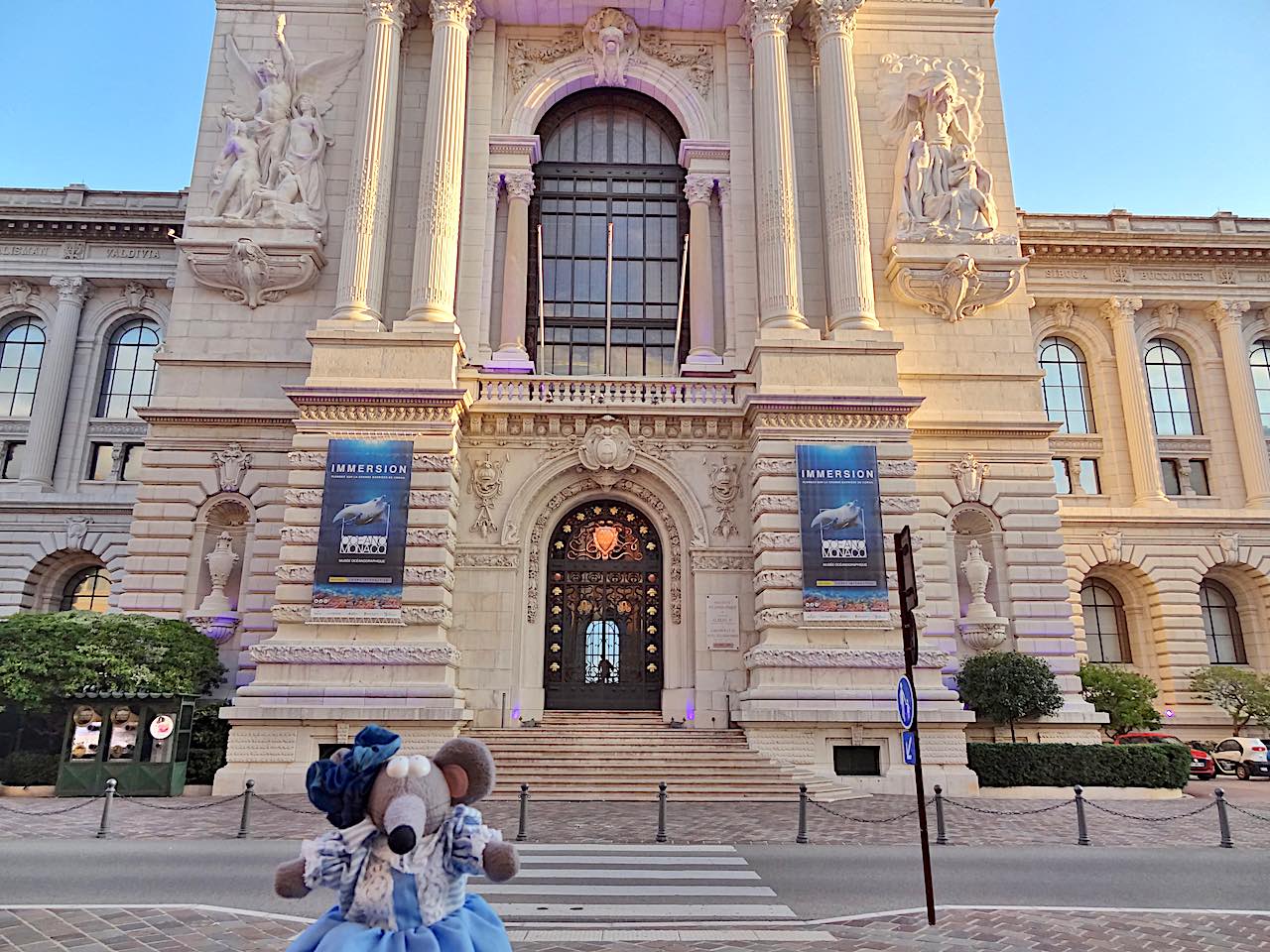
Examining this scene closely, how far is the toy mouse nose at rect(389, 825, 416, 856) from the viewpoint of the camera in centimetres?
382

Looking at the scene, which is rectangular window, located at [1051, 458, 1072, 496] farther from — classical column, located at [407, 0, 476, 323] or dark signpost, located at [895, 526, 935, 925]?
dark signpost, located at [895, 526, 935, 925]

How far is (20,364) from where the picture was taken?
1451 inches

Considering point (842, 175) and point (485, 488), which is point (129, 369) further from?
point (842, 175)

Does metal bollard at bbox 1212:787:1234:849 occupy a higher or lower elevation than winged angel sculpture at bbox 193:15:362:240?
lower

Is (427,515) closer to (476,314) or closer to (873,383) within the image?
(476,314)

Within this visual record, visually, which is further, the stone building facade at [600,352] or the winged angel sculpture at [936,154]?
the winged angel sculpture at [936,154]

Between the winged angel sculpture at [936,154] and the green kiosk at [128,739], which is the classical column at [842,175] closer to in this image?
the winged angel sculpture at [936,154]

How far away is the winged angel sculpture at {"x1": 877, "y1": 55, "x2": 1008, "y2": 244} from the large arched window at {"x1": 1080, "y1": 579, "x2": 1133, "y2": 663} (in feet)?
57.1

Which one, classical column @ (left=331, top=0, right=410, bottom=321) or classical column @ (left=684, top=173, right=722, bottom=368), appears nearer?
classical column @ (left=331, top=0, right=410, bottom=321)

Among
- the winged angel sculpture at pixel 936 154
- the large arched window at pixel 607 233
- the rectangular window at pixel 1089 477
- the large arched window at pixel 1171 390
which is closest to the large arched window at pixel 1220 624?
the rectangular window at pixel 1089 477

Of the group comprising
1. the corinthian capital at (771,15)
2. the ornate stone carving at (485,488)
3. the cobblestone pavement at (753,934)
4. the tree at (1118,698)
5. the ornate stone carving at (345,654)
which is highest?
the corinthian capital at (771,15)

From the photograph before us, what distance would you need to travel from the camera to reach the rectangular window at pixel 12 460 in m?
35.9

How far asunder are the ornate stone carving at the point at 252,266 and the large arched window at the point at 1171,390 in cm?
3377

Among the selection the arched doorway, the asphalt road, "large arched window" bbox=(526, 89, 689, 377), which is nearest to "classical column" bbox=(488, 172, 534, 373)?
"large arched window" bbox=(526, 89, 689, 377)
